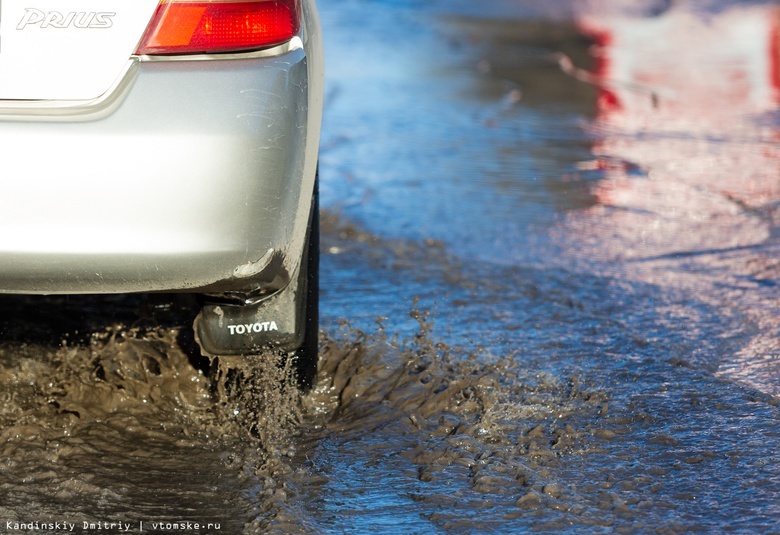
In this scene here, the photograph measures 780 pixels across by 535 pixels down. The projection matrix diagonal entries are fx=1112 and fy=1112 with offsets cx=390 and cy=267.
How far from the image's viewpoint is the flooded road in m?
2.84

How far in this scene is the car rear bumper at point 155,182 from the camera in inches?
97.5

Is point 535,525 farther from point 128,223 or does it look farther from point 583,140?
point 583,140

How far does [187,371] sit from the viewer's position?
352cm

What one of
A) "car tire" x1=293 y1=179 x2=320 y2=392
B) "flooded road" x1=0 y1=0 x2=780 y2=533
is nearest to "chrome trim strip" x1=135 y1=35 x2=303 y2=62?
"car tire" x1=293 y1=179 x2=320 y2=392

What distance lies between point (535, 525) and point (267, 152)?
1108 mm

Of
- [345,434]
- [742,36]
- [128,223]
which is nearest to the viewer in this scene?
[128,223]

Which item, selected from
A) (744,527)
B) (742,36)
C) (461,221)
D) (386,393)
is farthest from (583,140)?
(742,36)

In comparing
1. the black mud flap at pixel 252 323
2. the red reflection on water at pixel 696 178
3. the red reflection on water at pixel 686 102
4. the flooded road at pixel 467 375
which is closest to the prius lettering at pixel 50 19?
the black mud flap at pixel 252 323

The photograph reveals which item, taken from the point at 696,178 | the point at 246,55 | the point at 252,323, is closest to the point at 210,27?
the point at 246,55

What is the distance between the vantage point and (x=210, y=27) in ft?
8.43

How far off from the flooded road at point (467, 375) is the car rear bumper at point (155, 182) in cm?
66

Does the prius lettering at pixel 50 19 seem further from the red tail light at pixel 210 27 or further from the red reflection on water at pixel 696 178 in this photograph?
the red reflection on water at pixel 696 178

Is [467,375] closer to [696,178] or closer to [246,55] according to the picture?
[246,55]

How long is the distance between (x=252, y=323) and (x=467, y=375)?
0.84m
